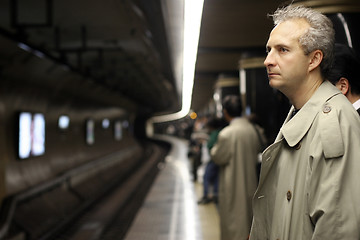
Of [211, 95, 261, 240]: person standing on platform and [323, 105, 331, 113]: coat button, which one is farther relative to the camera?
Answer: [211, 95, 261, 240]: person standing on platform

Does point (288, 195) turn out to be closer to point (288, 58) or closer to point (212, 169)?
point (288, 58)

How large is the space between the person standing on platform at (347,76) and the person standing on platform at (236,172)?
1.95 m

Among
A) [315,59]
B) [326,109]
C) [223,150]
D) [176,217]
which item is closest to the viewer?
[326,109]

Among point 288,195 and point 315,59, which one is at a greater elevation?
point 315,59

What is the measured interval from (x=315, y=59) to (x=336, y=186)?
1.65 ft

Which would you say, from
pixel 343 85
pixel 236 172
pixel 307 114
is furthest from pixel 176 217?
pixel 307 114

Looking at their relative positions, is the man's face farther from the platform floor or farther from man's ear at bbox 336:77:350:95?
the platform floor

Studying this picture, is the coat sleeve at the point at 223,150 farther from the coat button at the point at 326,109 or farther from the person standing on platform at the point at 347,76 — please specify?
the coat button at the point at 326,109

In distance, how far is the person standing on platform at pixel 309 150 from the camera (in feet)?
4.20

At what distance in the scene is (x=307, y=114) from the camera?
148 centimetres

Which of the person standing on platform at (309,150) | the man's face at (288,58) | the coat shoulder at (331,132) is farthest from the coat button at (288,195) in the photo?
the man's face at (288,58)

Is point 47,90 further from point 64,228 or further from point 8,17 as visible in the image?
point 64,228

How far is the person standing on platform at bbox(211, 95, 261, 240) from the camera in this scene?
3738mm

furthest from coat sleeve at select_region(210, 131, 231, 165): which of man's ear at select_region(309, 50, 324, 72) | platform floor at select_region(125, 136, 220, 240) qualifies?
man's ear at select_region(309, 50, 324, 72)
